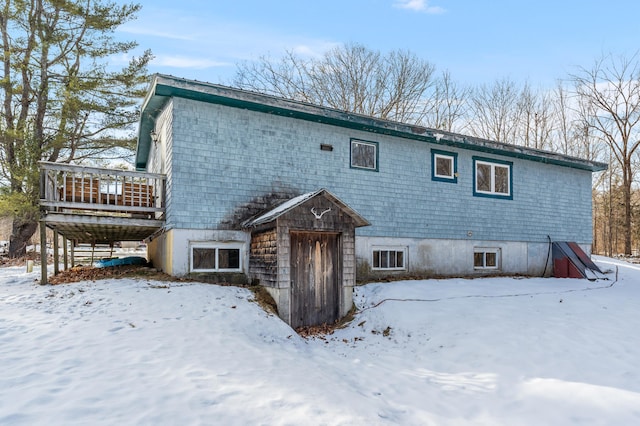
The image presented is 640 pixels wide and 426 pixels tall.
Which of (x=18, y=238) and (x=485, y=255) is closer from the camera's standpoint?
(x=485, y=255)

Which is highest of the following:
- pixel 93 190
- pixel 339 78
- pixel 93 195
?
pixel 339 78

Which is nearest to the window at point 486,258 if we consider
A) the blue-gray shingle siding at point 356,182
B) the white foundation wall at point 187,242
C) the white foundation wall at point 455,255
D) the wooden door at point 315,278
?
the white foundation wall at point 455,255

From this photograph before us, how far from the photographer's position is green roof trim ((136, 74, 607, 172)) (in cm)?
995

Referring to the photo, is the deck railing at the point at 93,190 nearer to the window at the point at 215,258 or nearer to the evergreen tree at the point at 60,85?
the window at the point at 215,258

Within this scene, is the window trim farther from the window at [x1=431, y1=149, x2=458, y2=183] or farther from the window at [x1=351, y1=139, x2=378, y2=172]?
the window at [x1=431, y1=149, x2=458, y2=183]

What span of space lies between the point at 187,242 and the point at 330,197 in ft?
11.8

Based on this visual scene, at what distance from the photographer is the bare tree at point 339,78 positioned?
27453 millimetres

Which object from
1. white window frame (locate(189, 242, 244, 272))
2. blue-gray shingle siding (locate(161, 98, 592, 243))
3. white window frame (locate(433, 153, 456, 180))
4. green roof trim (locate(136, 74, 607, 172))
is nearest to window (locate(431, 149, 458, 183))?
white window frame (locate(433, 153, 456, 180))

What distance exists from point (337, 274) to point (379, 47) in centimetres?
2254

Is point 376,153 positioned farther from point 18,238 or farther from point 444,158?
point 18,238

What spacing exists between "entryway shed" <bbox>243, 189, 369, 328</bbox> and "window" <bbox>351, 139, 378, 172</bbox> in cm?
286

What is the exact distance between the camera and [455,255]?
13.7 m

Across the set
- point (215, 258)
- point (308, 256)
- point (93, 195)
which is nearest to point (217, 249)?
point (215, 258)

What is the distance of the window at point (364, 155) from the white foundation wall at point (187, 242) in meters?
3.95
